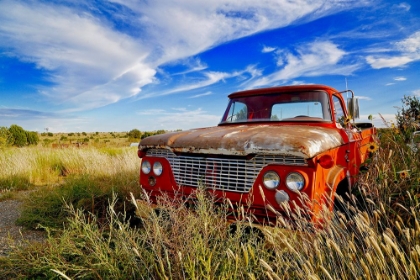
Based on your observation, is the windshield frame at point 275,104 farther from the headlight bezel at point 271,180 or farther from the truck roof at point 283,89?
the headlight bezel at point 271,180

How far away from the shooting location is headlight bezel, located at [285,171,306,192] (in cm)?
241

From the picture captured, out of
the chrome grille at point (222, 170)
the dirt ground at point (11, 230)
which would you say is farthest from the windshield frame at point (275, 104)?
the dirt ground at point (11, 230)

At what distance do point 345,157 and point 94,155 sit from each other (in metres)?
8.83

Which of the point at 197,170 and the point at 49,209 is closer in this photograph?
the point at 197,170

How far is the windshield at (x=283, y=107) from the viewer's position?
3877mm

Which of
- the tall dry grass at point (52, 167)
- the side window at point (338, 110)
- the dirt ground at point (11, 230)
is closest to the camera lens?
the dirt ground at point (11, 230)

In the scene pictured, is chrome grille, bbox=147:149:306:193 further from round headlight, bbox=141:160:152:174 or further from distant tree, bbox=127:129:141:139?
distant tree, bbox=127:129:141:139

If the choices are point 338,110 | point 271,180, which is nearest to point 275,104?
point 338,110

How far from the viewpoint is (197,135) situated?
3.11 metres

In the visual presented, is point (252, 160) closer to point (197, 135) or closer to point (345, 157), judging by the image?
point (197, 135)

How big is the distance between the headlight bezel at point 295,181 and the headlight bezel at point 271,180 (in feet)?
0.28

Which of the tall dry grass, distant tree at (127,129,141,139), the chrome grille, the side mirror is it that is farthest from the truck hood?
distant tree at (127,129,141,139)

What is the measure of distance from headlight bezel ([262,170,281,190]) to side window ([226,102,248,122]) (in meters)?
1.95

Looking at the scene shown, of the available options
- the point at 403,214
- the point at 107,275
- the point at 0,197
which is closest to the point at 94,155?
the point at 0,197
